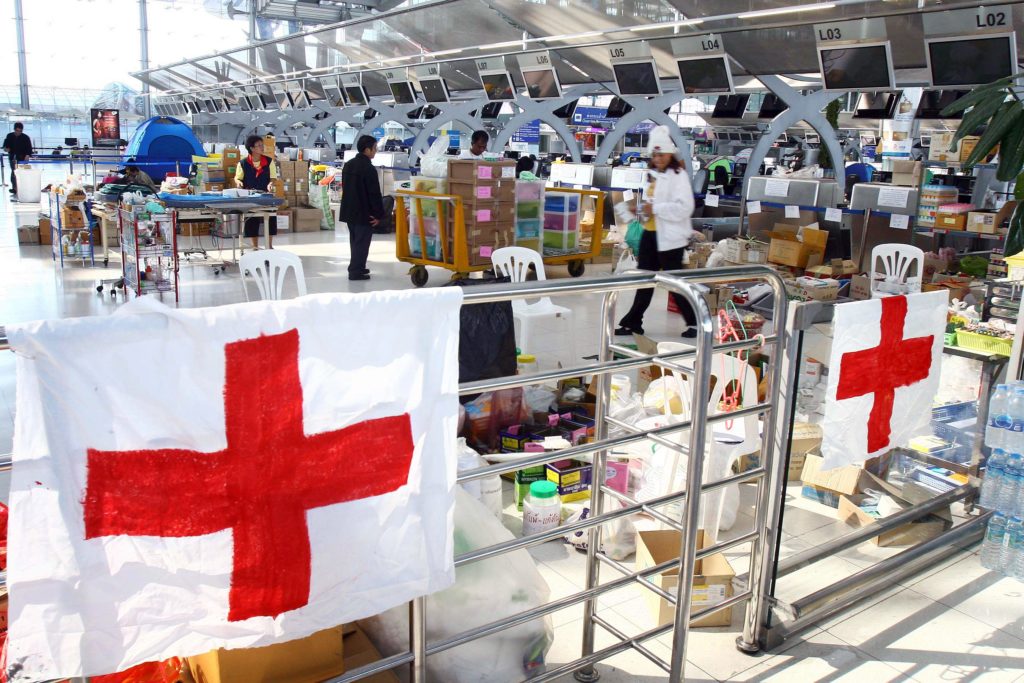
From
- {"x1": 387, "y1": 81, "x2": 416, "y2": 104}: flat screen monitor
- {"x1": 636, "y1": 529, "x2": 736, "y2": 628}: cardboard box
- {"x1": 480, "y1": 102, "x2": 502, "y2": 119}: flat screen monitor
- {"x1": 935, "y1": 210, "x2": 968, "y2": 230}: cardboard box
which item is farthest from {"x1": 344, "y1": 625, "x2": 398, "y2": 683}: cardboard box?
{"x1": 480, "y1": 102, "x2": 502, "y2": 119}: flat screen monitor

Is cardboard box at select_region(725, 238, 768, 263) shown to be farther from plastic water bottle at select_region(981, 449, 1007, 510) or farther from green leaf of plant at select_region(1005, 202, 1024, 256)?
plastic water bottle at select_region(981, 449, 1007, 510)

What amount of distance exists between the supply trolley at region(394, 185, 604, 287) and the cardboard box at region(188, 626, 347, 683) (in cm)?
654

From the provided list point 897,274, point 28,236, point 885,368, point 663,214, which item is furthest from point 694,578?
point 28,236

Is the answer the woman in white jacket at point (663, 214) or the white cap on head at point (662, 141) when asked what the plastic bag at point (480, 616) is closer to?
the woman in white jacket at point (663, 214)

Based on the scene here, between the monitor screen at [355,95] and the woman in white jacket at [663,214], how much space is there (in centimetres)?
1077

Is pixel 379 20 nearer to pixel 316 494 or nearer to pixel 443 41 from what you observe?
pixel 443 41

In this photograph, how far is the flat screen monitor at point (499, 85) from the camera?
11773 millimetres

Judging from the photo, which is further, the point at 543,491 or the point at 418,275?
the point at 418,275

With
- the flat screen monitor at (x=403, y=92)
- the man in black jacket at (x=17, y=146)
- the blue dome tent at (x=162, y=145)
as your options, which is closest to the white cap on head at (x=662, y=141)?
the flat screen monitor at (x=403, y=92)

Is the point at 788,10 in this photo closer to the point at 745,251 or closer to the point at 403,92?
the point at 745,251

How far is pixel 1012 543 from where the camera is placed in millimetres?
3361

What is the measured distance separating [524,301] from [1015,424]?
3.28 metres

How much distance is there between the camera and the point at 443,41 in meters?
12.1

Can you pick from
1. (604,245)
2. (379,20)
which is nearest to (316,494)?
(604,245)
